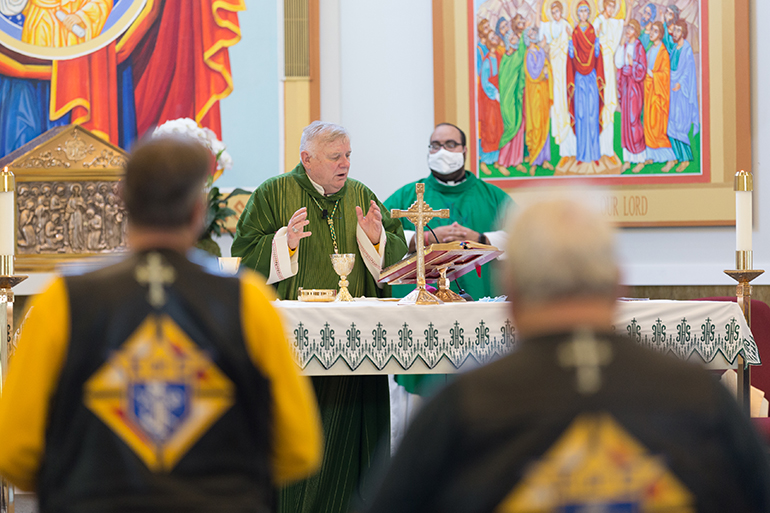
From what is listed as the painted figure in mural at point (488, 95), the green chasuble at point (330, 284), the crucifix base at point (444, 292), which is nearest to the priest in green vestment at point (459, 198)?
the painted figure in mural at point (488, 95)

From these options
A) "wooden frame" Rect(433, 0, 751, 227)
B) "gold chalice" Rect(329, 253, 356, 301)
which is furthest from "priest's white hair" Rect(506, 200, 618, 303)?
"wooden frame" Rect(433, 0, 751, 227)

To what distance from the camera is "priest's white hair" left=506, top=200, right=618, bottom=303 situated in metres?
1.08

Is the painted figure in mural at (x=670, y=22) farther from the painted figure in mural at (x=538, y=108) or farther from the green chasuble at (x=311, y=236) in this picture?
the green chasuble at (x=311, y=236)

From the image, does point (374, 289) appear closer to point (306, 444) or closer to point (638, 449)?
point (306, 444)

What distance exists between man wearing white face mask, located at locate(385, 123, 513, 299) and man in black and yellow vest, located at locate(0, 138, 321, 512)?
3.85 m

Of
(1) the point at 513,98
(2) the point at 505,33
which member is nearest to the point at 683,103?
(1) the point at 513,98

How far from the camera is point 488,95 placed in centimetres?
585

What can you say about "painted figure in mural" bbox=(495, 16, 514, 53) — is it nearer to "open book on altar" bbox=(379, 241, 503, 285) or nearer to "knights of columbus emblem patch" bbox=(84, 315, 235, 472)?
"open book on altar" bbox=(379, 241, 503, 285)

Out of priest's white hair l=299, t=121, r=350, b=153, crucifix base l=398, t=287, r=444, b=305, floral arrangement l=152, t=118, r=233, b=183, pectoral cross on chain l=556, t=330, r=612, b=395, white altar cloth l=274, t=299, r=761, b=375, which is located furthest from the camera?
floral arrangement l=152, t=118, r=233, b=183

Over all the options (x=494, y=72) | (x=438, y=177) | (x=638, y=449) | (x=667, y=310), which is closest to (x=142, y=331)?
(x=638, y=449)

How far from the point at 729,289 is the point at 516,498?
516cm

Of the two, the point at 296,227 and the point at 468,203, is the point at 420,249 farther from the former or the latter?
the point at 468,203

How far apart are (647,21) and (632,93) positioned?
20.9 inches

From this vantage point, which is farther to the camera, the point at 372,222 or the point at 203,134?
the point at 203,134
